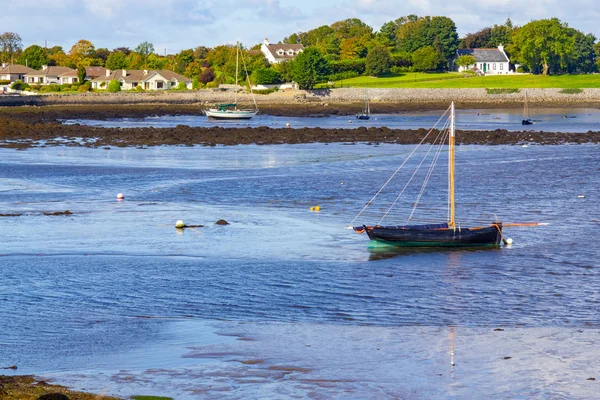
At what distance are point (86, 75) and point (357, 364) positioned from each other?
172322mm

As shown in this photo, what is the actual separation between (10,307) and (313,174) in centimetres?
3051

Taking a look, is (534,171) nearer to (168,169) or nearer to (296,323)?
(168,169)

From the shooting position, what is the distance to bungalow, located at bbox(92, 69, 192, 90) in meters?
167

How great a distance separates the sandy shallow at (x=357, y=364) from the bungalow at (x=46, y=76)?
164908mm

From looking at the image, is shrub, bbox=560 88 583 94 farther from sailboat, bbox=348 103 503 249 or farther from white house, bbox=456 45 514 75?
sailboat, bbox=348 103 503 249

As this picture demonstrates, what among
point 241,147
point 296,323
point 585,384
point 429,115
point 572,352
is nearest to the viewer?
point 585,384

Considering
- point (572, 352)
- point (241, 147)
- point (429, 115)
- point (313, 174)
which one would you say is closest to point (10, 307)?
Result: point (572, 352)

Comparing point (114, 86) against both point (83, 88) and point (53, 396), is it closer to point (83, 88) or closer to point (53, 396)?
point (83, 88)

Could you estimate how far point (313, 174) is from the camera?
→ 50.0m

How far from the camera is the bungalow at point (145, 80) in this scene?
16738 cm

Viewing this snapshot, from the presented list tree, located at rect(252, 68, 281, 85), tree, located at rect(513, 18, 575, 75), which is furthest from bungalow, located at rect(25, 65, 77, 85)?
tree, located at rect(513, 18, 575, 75)

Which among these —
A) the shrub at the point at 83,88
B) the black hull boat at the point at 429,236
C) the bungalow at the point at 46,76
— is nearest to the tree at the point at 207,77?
the shrub at the point at 83,88

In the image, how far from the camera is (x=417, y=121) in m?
105

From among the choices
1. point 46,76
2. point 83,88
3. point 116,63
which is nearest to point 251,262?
point 83,88
